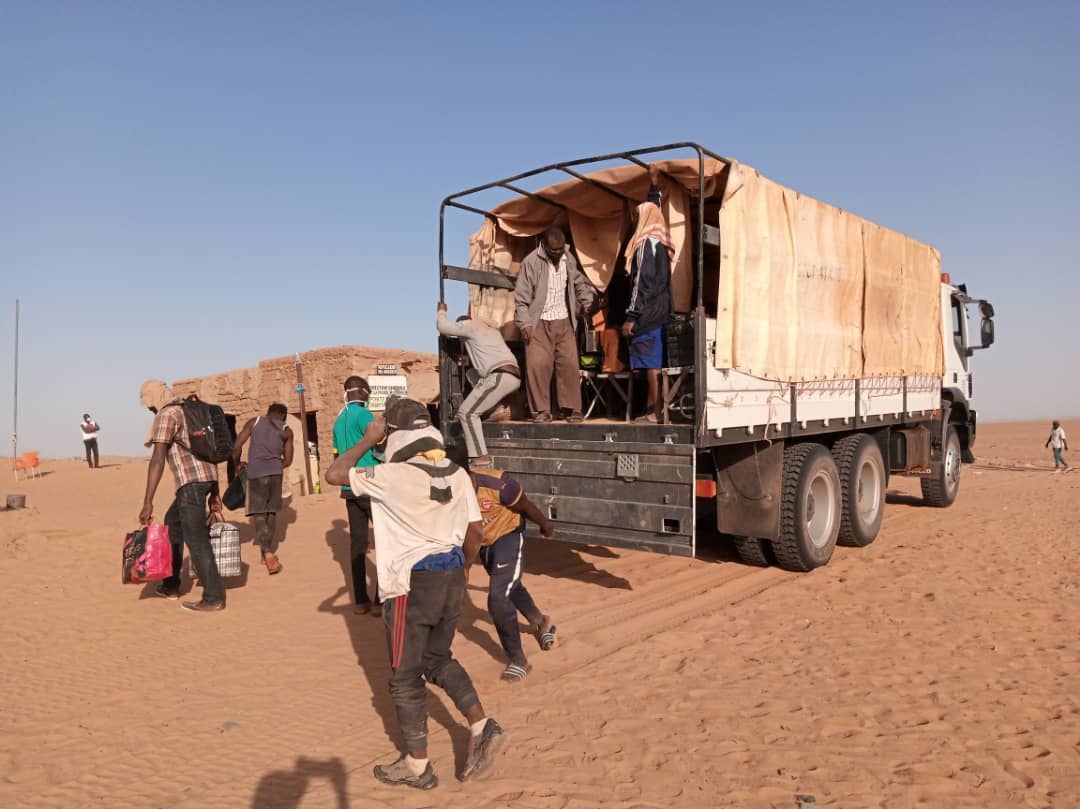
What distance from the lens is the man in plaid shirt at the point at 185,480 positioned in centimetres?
595

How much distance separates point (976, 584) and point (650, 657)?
3358mm

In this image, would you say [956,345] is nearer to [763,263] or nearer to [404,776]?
[763,263]

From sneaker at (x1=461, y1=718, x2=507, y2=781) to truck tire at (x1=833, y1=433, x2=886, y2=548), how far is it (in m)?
5.34

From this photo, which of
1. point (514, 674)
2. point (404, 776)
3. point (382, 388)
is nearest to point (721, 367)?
point (514, 674)

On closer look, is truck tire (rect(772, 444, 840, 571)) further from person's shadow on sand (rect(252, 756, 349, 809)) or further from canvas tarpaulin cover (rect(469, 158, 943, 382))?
person's shadow on sand (rect(252, 756, 349, 809))

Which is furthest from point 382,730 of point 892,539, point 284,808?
point 892,539

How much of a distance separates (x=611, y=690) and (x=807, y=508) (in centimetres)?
333

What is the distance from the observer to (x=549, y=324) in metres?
6.92

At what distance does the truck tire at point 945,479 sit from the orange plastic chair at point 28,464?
18.7 metres

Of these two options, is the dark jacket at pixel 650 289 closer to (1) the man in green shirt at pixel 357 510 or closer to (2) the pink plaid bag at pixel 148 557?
(1) the man in green shirt at pixel 357 510

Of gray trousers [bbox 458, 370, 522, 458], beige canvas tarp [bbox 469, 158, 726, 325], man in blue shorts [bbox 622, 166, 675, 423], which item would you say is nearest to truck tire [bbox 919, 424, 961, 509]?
beige canvas tarp [bbox 469, 158, 726, 325]

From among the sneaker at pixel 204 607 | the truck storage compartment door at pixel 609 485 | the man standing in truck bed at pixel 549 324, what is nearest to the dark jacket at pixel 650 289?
the man standing in truck bed at pixel 549 324

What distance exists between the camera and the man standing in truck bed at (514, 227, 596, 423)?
683 cm

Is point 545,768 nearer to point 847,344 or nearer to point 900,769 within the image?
point 900,769
